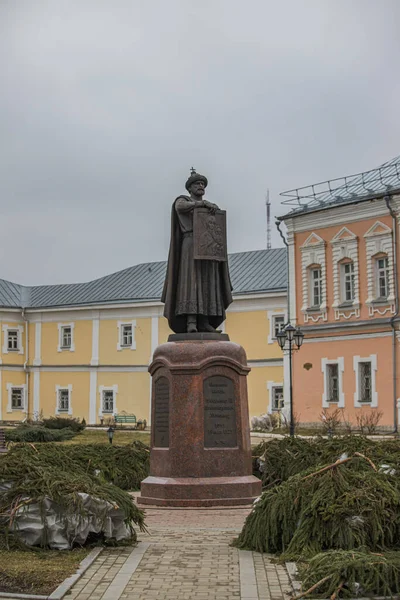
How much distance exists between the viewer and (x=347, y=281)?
3584 cm

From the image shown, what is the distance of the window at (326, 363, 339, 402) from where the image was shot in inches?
1411

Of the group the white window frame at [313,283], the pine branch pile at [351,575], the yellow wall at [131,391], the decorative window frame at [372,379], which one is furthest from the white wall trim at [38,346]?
the pine branch pile at [351,575]

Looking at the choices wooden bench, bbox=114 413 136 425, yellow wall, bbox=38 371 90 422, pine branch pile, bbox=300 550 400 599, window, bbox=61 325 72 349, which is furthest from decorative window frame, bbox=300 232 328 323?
pine branch pile, bbox=300 550 400 599

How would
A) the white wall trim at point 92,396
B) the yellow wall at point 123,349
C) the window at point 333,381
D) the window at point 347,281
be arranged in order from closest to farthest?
the window at point 347,281, the window at point 333,381, the yellow wall at point 123,349, the white wall trim at point 92,396

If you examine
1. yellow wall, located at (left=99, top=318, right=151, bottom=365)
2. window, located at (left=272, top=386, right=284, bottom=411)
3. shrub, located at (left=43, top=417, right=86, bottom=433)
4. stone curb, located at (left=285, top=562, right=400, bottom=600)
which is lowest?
stone curb, located at (left=285, top=562, right=400, bottom=600)

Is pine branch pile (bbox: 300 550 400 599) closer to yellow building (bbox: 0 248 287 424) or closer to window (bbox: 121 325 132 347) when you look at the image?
yellow building (bbox: 0 248 287 424)

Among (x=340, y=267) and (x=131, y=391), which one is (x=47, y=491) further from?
(x=131, y=391)

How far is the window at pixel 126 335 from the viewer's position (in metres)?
48.4

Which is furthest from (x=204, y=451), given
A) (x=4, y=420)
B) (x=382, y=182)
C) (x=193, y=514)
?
(x=4, y=420)

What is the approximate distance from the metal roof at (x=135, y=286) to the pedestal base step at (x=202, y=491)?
103 ft

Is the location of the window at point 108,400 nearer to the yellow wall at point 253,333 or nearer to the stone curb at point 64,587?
the yellow wall at point 253,333

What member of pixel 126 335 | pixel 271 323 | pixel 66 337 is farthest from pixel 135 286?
pixel 271 323

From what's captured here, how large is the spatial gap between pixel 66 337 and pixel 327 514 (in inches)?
1677

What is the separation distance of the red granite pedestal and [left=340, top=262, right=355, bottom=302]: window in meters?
23.3
